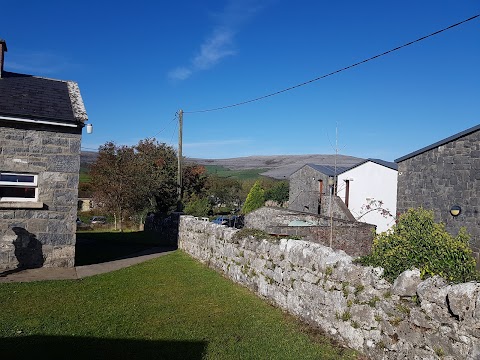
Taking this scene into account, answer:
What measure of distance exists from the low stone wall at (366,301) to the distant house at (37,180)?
525 cm

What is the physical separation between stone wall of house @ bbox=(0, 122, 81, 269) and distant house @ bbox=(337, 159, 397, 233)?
16800 millimetres

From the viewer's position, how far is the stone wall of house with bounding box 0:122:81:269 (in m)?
10.1

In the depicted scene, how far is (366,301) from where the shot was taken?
5.15m

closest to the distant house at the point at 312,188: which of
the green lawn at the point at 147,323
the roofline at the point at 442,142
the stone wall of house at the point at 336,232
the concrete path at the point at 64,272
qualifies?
the stone wall of house at the point at 336,232

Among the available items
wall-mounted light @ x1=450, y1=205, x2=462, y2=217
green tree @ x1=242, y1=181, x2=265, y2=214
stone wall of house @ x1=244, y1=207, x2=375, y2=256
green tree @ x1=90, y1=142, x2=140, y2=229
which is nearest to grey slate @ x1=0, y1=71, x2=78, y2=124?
stone wall of house @ x1=244, y1=207, x2=375, y2=256

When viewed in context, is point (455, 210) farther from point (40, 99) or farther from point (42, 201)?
point (40, 99)

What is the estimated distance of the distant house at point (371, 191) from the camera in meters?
23.8

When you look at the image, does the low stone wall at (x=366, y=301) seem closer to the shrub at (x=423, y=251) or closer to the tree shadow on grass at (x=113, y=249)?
the shrub at (x=423, y=251)

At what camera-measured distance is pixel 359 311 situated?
17.2ft

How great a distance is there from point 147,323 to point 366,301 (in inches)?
140

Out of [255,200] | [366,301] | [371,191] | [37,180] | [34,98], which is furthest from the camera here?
[255,200]

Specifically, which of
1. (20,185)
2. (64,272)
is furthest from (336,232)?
(20,185)

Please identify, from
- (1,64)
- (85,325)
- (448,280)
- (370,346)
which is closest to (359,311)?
(370,346)

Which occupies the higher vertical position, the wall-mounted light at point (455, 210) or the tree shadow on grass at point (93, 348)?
the wall-mounted light at point (455, 210)
